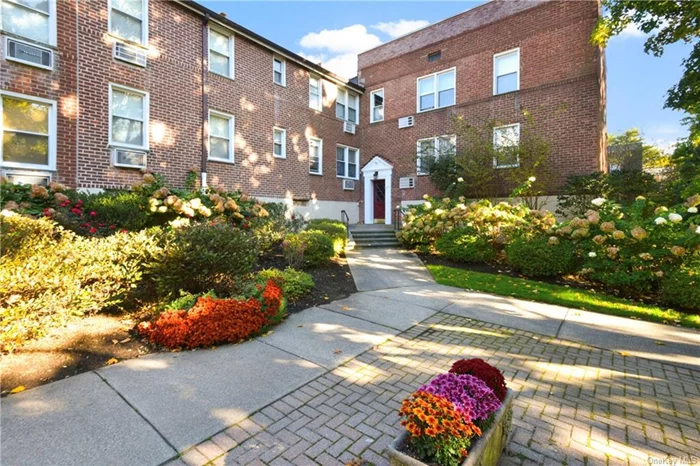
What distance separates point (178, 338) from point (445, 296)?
4.85m

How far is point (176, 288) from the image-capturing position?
5.01 m

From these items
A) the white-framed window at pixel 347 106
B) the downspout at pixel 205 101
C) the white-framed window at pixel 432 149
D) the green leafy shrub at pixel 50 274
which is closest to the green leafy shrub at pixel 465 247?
the white-framed window at pixel 432 149

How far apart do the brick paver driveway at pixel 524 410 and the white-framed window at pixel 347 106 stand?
50.5 feet

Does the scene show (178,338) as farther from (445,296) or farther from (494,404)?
(445,296)

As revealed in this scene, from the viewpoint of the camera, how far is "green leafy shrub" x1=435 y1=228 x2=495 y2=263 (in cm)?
939

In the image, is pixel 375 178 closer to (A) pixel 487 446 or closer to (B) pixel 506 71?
(B) pixel 506 71

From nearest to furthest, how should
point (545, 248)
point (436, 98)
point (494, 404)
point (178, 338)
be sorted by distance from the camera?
1. point (494, 404)
2. point (178, 338)
3. point (545, 248)
4. point (436, 98)

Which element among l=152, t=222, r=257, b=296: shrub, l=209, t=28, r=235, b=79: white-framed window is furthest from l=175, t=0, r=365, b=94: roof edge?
l=152, t=222, r=257, b=296: shrub

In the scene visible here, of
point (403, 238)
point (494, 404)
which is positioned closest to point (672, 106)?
point (403, 238)

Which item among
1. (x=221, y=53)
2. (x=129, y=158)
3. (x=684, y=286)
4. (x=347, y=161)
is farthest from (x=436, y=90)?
(x=129, y=158)

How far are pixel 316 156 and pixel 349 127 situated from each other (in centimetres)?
290

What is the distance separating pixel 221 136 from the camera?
12453 millimetres

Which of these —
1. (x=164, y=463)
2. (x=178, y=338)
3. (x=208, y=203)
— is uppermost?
(x=208, y=203)

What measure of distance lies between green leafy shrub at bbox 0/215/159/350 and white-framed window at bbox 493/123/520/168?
1245 cm
